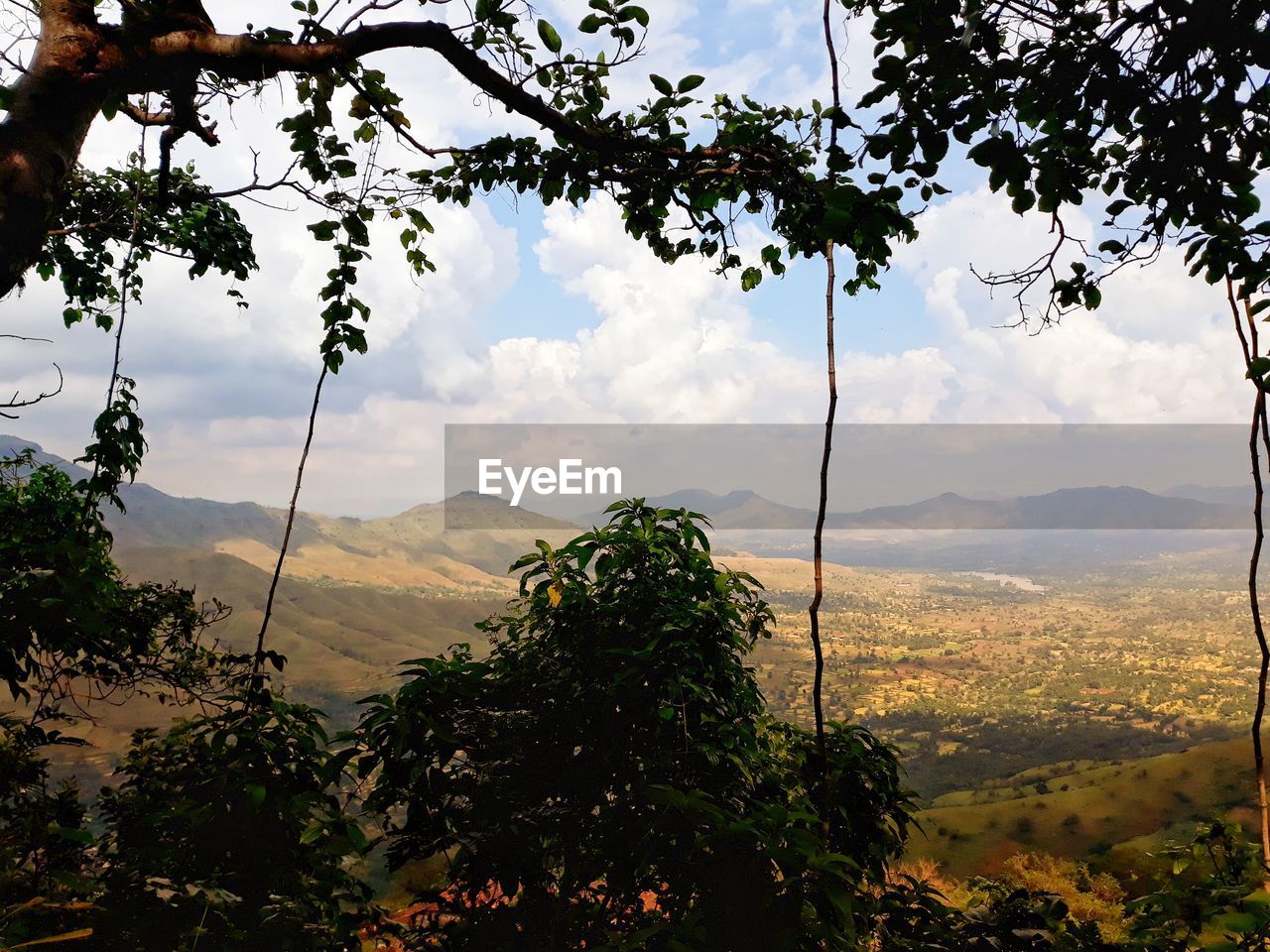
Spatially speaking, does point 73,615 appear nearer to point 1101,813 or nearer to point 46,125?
point 46,125

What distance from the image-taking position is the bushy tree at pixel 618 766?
80.8 inches

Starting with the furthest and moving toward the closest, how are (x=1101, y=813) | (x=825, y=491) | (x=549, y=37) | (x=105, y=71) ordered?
(x=1101, y=813) < (x=549, y=37) < (x=105, y=71) < (x=825, y=491)

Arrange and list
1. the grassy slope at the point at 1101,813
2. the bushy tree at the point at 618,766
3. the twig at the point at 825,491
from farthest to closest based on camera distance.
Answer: the grassy slope at the point at 1101,813 < the bushy tree at the point at 618,766 < the twig at the point at 825,491

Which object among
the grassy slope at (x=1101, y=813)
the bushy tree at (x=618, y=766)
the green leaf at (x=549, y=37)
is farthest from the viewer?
the grassy slope at (x=1101, y=813)

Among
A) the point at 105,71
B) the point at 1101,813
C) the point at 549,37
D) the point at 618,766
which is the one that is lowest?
the point at 1101,813

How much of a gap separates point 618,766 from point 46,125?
303cm

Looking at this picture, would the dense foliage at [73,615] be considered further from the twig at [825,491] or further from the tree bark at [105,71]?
the twig at [825,491]

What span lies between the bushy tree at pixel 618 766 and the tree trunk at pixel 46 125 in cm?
A: 192

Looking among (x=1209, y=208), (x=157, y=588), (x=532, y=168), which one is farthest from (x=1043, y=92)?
(x=157, y=588)

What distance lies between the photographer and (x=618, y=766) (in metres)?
2.66

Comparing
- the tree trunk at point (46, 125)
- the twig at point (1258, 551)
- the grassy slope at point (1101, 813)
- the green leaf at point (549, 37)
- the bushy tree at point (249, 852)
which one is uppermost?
the green leaf at point (549, 37)

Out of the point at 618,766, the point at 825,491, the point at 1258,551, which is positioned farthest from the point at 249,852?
the point at 1258,551

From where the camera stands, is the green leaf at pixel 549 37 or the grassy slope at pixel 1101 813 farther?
the grassy slope at pixel 1101 813

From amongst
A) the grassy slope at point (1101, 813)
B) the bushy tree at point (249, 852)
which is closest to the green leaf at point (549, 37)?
the bushy tree at point (249, 852)
